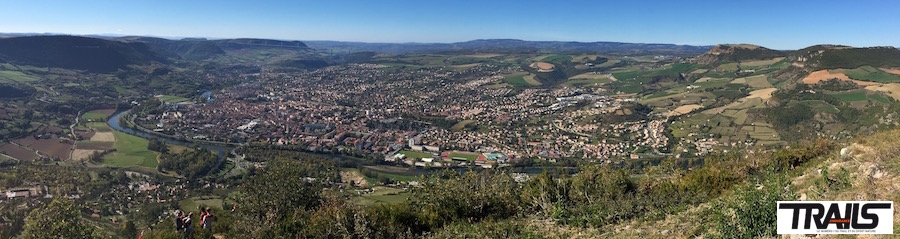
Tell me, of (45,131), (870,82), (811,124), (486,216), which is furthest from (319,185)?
(870,82)

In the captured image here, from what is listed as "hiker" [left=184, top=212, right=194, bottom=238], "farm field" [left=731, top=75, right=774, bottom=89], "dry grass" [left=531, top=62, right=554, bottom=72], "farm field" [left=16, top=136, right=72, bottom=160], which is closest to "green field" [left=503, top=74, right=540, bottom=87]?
"dry grass" [left=531, top=62, right=554, bottom=72]

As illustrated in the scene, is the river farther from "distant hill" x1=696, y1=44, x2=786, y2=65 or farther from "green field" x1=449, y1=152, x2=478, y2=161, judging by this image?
"distant hill" x1=696, y1=44, x2=786, y2=65

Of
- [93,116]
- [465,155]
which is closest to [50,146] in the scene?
[93,116]

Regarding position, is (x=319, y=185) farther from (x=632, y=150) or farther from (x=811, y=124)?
(x=811, y=124)

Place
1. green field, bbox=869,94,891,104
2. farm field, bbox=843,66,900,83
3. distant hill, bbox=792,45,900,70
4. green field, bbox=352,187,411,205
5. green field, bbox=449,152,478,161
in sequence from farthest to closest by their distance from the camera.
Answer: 1. distant hill, bbox=792,45,900,70
2. farm field, bbox=843,66,900,83
3. green field, bbox=869,94,891,104
4. green field, bbox=449,152,478,161
5. green field, bbox=352,187,411,205

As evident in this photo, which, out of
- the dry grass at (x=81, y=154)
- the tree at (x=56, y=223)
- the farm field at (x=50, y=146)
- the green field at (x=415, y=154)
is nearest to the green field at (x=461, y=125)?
the green field at (x=415, y=154)

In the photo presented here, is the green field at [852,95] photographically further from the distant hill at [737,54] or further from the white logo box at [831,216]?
the white logo box at [831,216]
